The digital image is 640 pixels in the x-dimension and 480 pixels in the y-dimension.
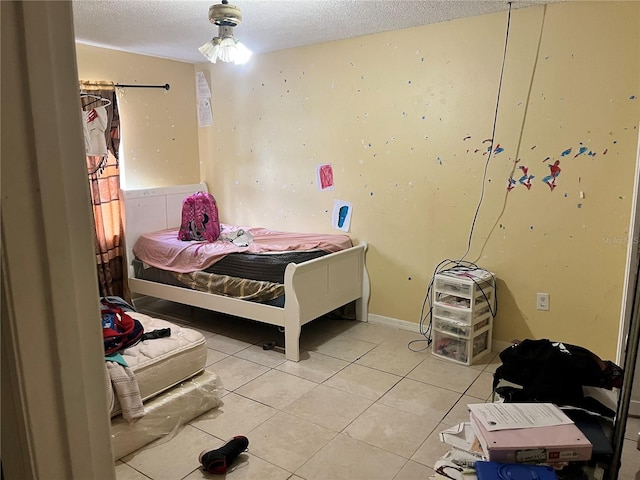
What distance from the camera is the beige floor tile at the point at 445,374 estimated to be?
2.79 metres

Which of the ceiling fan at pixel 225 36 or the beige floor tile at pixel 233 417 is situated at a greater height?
the ceiling fan at pixel 225 36

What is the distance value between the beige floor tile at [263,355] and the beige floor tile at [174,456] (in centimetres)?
83

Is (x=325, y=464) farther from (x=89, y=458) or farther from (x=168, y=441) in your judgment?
(x=89, y=458)

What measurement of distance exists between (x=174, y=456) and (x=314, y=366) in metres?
1.11

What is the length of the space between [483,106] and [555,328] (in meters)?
1.53

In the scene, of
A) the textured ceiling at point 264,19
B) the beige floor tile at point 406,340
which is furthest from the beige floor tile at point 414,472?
the textured ceiling at point 264,19

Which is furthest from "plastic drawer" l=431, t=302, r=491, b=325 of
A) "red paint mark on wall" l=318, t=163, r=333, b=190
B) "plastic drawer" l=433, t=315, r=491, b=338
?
"red paint mark on wall" l=318, t=163, r=333, b=190

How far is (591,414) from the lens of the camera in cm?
154

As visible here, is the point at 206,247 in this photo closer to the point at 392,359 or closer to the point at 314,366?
the point at 314,366

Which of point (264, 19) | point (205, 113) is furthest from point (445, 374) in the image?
point (205, 113)

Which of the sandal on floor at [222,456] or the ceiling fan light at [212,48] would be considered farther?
the ceiling fan light at [212,48]

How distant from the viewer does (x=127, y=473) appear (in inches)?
80.0

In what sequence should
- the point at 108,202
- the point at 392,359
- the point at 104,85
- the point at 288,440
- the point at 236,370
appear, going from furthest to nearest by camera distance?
the point at 108,202 → the point at 104,85 → the point at 392,359 → the point at 236,370 → the point at 288,440

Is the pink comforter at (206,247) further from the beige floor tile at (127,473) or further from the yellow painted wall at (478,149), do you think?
the beige floor tile at (127,473)
